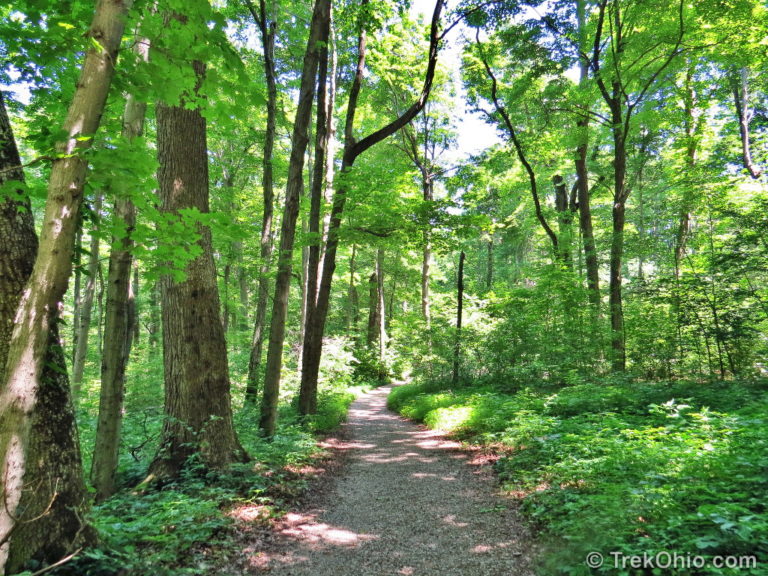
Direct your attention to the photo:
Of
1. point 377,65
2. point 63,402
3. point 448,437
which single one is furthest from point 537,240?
point 63,402

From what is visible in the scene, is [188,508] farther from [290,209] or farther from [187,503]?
[290,209]

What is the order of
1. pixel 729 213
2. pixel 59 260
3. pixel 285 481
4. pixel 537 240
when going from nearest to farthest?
pixel 59 260 → pixel 285 481 → pixel 729 213 → pixel 537 240

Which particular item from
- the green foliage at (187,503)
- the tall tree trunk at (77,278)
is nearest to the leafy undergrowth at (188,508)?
the green foliage at (187,503)

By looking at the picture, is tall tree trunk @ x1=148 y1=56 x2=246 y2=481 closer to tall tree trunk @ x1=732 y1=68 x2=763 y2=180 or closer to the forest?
the forest

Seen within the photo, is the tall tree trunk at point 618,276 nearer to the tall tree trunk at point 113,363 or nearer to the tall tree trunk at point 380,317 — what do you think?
the tall tree trunk at point 113,363

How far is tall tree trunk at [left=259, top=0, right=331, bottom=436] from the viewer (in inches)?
277

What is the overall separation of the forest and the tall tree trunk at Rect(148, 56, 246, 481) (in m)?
0.03

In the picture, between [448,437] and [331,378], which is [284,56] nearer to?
[331,378]

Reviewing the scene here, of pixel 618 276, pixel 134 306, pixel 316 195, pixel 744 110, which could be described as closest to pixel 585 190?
pixel 618 276

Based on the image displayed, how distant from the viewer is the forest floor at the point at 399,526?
358 cm

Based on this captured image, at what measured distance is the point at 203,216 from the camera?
2.80 m

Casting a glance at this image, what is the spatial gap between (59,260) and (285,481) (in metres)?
4.73

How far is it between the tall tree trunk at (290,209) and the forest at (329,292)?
53 mm

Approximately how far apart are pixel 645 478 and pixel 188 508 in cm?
457
